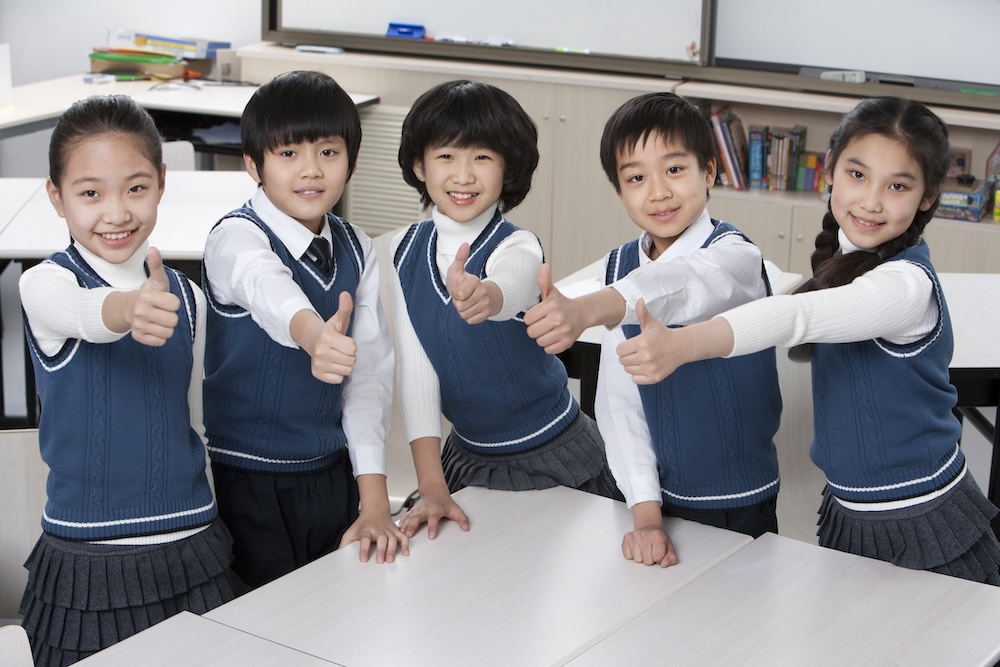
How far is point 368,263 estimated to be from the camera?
6.82ft

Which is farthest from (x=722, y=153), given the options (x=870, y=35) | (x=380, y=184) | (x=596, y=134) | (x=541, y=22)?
(x=380, y=184)

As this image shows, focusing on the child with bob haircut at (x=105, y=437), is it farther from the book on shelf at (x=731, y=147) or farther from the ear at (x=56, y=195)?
the book on shelf at (x=731, y=147)

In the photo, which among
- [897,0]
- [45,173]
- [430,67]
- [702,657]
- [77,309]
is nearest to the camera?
[702,657]

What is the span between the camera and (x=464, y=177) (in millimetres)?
1990

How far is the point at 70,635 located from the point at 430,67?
406 centimetres

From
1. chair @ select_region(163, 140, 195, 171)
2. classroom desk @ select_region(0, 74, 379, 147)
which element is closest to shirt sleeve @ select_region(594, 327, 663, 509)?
chair @ select_region(163, 140, 195, 171)

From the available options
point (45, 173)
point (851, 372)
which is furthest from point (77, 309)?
point (45, 173)

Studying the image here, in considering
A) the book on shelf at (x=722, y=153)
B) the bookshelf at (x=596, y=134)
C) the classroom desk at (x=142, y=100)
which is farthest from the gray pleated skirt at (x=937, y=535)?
the classroom desk at (x=142, y=100)

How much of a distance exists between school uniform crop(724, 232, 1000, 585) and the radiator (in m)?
3.78

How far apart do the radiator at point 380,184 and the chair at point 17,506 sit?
11.7 feet

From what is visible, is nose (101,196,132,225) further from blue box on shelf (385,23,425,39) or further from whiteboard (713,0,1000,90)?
blue box on shelf (385,23,425,39)

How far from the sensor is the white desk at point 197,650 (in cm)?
149

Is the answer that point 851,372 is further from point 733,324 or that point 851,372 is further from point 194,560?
point 194,560

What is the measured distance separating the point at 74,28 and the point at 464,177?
16.5 ft
